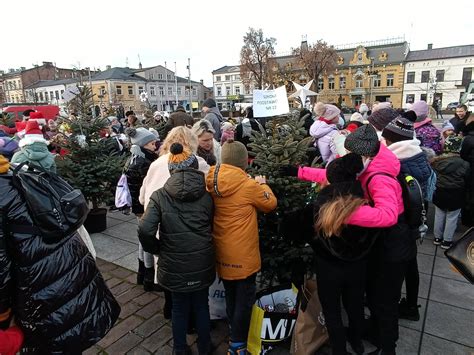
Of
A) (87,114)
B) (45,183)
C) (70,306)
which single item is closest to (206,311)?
(70,306)

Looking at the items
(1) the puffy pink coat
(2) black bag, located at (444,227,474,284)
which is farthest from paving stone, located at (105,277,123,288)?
(2) black bag, located at (444,227,474,284)

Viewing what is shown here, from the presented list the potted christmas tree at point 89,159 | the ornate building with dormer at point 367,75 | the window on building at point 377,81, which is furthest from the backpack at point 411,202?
the window on building at point 377,81

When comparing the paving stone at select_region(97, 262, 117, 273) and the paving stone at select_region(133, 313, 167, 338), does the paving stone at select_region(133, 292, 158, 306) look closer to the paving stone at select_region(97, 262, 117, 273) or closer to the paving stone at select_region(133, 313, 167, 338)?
the paving stone at select_region(133, 313, 167, 338)

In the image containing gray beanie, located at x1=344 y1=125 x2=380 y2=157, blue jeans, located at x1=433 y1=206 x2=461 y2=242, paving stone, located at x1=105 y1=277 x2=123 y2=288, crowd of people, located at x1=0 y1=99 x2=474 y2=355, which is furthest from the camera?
blue jeans, located at x1=433 y1=206 x2=461 y2=242

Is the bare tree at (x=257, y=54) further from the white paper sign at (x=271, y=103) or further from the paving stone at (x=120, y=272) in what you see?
the paving stone at (x=120, y=272)

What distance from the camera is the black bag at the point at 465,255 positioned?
229 cm

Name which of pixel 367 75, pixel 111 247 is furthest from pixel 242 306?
pixel 367 75

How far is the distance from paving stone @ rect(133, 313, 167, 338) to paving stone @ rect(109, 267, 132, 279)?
1.16 m

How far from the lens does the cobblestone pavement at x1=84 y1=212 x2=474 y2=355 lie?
2.99m

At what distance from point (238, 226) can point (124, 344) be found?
1.72 m

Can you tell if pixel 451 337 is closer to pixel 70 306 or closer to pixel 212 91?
pixel 70 306

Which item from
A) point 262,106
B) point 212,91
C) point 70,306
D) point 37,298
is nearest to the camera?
point 37,298

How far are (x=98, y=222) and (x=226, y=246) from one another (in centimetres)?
428

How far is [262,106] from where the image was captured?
5477 millimetres
